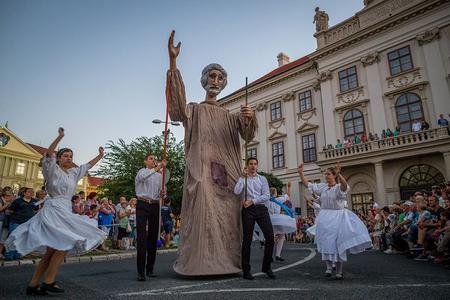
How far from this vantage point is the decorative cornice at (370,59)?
2264 cm

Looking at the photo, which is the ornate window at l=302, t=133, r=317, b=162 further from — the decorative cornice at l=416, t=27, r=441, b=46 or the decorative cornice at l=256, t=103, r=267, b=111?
the decorative cornice at l=416, t=27, r=441, b=46

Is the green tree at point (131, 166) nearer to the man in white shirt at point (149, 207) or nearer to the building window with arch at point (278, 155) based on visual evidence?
the building window with arch at point (278, 155)

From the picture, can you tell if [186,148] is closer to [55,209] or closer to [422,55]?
[55,209]

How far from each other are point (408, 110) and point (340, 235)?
63.5 ft

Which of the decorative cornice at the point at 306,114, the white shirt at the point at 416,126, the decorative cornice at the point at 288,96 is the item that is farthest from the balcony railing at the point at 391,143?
the decorative cornice at the point at 288,96

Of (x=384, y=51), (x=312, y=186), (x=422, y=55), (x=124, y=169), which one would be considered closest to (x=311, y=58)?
(x=384, y=51)

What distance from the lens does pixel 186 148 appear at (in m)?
4.86

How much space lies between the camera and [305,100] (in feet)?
90.0

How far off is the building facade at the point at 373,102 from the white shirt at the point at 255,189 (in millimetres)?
17250

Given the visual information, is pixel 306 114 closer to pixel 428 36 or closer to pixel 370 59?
pixel 370 59

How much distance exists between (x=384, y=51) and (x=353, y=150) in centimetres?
771

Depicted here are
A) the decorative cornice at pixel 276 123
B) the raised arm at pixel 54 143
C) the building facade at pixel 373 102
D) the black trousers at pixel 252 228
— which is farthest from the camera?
the decorative cornice at pixel 276 123

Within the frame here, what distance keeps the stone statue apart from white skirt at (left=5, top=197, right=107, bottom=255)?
89.0 ft

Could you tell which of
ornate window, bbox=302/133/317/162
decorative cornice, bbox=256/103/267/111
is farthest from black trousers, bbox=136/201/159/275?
decorative cornice, bbox=256/103/267/111
